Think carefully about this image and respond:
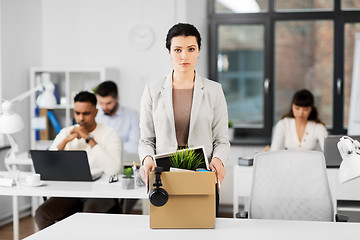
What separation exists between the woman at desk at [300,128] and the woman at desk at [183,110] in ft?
7.43

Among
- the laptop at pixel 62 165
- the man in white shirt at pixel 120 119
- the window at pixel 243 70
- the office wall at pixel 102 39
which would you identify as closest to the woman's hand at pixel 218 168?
the laptop at pixel 62 165

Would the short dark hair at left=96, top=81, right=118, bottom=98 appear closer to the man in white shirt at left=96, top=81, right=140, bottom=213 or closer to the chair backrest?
the man in white shirt at left=96, top=81, right=140, bottom=213

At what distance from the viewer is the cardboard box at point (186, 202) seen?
200cm

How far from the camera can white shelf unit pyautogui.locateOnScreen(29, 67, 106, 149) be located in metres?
5.39

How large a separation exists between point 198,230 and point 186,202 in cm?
12

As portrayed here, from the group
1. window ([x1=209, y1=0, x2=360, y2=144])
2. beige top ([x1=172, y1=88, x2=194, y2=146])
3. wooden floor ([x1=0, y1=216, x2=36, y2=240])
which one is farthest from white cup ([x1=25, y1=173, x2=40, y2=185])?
window ([x1=209, y1=0, x2=360, y2=144])

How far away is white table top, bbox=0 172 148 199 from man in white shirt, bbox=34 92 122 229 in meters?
0.30

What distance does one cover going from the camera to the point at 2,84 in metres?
4.96

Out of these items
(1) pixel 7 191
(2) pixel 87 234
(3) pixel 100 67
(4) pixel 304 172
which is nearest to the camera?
(2) pixel 87 234

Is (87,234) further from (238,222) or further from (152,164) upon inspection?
(238,222)

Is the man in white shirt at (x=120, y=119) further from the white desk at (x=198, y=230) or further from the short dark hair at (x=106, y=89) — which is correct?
the white desk at (x=198, y=230)

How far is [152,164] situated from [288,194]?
2.99 feet

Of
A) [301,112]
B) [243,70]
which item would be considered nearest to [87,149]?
[301,112]

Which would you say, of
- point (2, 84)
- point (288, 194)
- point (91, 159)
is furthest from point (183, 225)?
point (2, 84)
